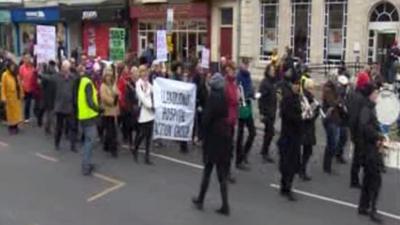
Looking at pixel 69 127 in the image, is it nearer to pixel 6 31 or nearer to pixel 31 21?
pixel 31 21

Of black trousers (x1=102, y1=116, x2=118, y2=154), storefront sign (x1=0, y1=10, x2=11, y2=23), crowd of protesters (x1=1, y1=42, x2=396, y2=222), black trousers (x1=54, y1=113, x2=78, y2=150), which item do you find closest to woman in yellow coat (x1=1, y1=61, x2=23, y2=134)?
crowd of protesters (x1=1, y1=42, x2=396, y2=222)

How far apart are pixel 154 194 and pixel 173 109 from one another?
3164 mm

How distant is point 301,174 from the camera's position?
10375 millimetres

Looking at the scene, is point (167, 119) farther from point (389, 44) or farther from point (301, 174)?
point (389, 44)

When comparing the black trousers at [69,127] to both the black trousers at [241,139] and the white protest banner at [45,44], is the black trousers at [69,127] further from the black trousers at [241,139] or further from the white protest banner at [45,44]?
the white protest banner at [45,44]

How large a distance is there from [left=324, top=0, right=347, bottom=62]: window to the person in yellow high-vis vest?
17129 millimetres

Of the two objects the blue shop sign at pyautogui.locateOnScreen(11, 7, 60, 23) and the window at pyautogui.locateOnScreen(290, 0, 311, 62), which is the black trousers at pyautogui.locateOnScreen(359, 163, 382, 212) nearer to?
the window at pyautogui.locateOnScreen(290, 0, 311, 62)

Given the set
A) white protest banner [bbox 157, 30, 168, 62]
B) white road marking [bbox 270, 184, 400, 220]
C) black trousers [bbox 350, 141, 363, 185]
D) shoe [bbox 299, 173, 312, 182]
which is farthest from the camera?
white protest banner [bbox 157, 30, 168, 62]

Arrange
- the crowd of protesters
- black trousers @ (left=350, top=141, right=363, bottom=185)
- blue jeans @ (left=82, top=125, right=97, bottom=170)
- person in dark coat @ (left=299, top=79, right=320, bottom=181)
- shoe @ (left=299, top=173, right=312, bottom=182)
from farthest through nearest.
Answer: blue jeans @ (left=82, top=125, right=97, bottom=170) → shoe @ (left=299, top=173, right=312, bottom=182) → person in dark coat @ (left=299, top=79, right=320, bottom=181) → black trousers @ (left=350, top=141, right=363, bottom=185) → the crowd of protesters

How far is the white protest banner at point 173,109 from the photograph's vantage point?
12.1 metres

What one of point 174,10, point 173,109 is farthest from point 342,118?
point 174,10

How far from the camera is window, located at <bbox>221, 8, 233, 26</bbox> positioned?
3056cm

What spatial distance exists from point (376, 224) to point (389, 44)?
703 inches

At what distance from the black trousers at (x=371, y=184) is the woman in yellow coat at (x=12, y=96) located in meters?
8.90
